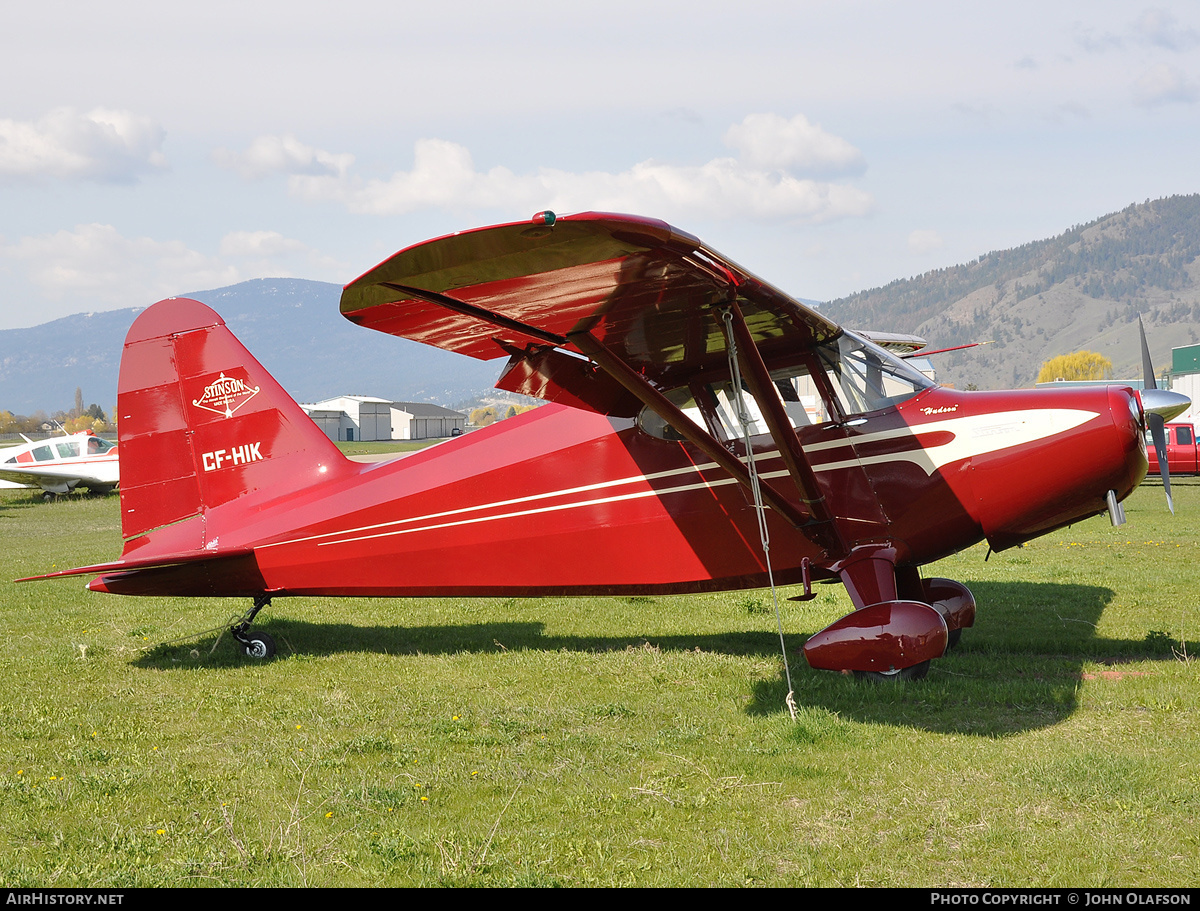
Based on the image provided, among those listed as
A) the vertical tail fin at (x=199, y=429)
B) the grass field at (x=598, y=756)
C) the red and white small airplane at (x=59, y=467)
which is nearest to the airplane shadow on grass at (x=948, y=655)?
the grass field at (x=598, y=756)

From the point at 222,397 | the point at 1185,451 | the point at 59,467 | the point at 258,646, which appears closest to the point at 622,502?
the point at 258,646

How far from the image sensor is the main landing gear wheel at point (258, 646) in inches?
315

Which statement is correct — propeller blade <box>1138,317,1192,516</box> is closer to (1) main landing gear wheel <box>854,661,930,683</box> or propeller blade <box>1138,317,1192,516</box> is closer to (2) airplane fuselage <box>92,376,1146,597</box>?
(2) airplane fuselage <box>92,376,1146,597</box>

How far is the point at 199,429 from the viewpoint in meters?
8.34

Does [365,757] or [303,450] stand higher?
[303,450]

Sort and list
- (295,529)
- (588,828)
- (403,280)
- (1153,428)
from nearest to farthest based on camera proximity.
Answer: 1. (588,828)
2. (403,280)
3. (1153,428)
4. (295,529)

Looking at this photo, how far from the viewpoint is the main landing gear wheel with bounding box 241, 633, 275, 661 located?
8008 mm

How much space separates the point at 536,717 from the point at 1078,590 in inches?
285

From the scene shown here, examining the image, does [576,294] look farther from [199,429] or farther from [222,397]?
[199,429]

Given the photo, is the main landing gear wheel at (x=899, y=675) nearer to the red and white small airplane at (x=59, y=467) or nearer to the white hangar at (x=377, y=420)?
the red and white small airplane at (x=59, y=467)

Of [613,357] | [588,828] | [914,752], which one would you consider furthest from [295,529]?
[914,752]

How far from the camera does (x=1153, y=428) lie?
718 centimetres

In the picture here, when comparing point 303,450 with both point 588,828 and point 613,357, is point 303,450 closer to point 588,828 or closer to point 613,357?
point 613,357

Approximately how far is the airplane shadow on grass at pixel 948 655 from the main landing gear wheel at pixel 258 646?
133mm
